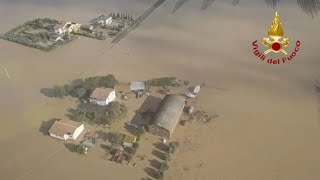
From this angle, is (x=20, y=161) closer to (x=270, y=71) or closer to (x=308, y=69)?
(x=270, y=71)

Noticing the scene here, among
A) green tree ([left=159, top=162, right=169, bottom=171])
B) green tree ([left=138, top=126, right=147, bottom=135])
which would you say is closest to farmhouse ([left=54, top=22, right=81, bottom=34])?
green tree ([left=138, top=126, right=147, bottom=135])

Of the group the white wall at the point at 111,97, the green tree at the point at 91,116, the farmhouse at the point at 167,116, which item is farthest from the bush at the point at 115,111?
the farmhouse at the point at 167,116

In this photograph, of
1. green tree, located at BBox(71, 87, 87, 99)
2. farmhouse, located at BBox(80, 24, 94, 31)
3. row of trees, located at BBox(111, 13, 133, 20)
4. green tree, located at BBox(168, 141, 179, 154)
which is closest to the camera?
green tree, located at BBox(168, 141, 179, 154)

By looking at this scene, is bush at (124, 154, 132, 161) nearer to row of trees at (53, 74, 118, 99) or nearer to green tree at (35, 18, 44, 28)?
row of trees at (53, 74, 118, 99)

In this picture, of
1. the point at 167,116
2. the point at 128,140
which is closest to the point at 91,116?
the point at 128,140

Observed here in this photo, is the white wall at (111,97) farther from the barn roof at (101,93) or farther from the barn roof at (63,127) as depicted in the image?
the barn roof at (63,127)

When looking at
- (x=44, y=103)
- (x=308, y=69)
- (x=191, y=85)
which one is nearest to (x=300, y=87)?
(x=308, y=69)

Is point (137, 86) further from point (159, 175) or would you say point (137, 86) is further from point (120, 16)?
point (120, 16)
